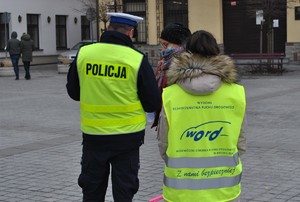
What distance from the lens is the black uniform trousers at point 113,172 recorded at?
414 centimetres

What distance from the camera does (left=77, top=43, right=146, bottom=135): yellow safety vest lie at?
13.4ft

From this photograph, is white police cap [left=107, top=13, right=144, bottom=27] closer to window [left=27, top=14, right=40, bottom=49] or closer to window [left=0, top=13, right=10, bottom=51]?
window [left=0, top=13, right=10, bottom=51]

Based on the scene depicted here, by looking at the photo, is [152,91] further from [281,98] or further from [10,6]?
[10,6]

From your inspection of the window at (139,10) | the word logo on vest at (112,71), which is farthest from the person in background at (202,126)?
the window at (139,10)

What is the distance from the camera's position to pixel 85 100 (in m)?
4.20

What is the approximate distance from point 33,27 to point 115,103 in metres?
30.9

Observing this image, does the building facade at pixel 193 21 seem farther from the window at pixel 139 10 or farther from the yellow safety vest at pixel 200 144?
the yellow safety vest at pixel 200 144

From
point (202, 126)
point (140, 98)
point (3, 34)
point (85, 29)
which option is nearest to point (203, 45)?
point (202, 126)

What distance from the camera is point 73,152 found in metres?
8.36

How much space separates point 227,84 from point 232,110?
0.51ft

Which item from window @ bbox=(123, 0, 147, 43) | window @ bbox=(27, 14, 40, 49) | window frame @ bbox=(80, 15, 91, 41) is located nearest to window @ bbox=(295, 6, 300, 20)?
window @ bbox=(123, 0, 147, 43)

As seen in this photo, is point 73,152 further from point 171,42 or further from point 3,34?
point 3,34

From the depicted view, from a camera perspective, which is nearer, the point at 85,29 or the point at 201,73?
the point at 201,73

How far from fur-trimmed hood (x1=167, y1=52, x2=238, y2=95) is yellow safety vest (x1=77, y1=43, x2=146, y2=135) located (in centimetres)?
72
